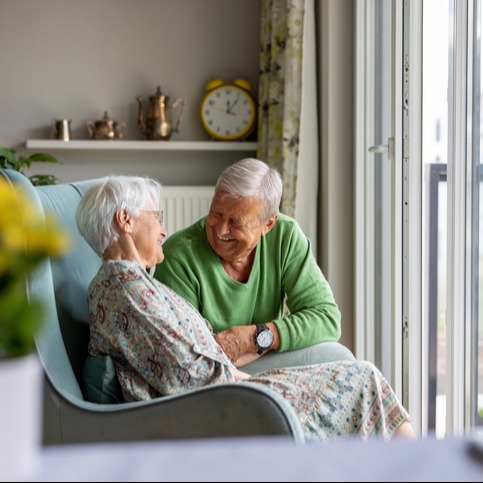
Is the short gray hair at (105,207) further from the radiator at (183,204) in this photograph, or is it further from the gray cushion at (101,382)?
the radiator at (183,204)

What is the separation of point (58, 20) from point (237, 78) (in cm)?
105

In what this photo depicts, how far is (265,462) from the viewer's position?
69cm

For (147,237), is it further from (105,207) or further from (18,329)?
(18,329)

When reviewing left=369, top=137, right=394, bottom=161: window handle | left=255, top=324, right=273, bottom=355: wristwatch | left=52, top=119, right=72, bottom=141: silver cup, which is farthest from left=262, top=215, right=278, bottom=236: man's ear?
left=52, top=119, right=72, bottom=141: silver cup

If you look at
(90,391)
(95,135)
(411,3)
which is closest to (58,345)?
(90,391)

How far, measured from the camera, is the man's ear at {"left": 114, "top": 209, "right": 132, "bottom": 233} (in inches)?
82.8

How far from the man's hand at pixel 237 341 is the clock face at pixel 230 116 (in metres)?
2.55

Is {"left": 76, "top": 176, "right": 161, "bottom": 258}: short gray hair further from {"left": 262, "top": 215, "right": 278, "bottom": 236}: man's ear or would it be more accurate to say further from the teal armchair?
{"left": 262, "top": 215, "right": 278, "bottom": 236}: man's ear

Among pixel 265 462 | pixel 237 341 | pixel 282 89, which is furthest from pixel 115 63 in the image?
pixel 265 462

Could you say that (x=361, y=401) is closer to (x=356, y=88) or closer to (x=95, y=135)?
(x=356, y=88)

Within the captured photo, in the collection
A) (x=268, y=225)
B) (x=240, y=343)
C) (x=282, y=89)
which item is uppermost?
(x=282, y=89)

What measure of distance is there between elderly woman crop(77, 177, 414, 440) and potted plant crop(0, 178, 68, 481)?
122 centimetres

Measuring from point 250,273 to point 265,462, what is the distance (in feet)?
6.14

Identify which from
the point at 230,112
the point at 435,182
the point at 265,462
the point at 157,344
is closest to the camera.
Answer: the point at 265,462
